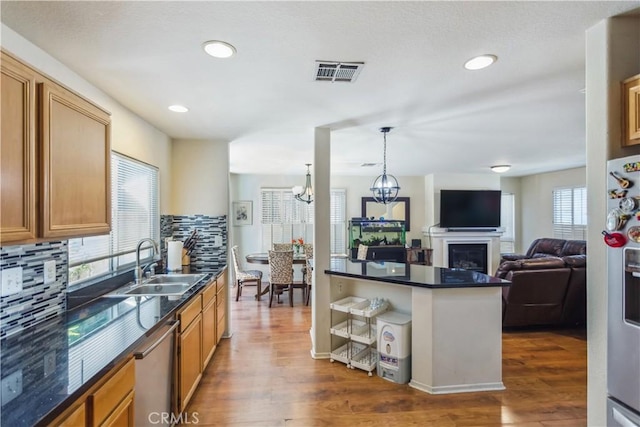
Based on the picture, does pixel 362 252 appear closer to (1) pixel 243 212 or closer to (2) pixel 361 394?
(1) pixel 243 212

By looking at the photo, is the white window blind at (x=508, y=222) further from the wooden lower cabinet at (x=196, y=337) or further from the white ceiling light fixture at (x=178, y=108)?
the white ceiling light fixture at (x=178, y=108)

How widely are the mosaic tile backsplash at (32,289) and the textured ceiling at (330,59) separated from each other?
1.14 m

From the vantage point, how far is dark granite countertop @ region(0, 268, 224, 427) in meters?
0.99

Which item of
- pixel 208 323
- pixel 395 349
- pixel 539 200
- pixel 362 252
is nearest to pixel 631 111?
pixel 395 349

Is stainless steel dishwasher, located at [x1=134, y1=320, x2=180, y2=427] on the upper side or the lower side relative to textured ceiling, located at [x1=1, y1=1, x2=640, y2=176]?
lower

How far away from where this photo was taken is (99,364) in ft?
4.03

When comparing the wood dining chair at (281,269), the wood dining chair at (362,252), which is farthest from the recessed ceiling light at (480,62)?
the wood dining chair at (362,252)

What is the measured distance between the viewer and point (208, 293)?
2852 mm

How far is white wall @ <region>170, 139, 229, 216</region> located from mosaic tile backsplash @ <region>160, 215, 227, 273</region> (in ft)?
0.27

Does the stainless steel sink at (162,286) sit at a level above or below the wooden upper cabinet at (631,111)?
below

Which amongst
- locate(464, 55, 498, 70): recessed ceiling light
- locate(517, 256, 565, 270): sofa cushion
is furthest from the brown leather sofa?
locate(464, 55, 498, 70): recessed ceiling light

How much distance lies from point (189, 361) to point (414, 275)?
207cm

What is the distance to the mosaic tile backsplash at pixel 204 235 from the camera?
144 inches

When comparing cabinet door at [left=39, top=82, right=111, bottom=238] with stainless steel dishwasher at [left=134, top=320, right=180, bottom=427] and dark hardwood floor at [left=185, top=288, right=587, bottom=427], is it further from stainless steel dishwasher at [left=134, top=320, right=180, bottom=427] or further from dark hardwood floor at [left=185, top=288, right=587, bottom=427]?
dark hardwood floor at [left=185, top=288, right=587, bottom=427]
